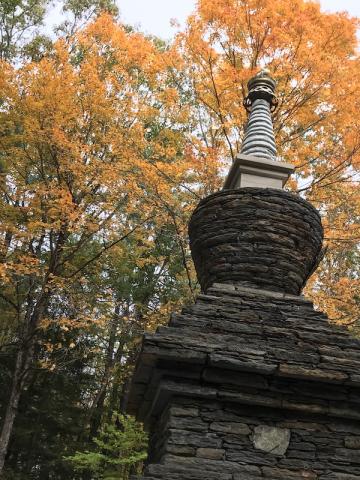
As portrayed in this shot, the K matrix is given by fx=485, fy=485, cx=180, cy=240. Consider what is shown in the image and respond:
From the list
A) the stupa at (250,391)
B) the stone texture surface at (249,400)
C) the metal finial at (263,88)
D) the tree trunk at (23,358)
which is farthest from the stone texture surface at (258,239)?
the tree trunk at (23,358)

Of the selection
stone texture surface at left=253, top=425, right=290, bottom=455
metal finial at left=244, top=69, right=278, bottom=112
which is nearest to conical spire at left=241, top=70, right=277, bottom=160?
metal finial at left=244, top=69, right=278, bottom=112

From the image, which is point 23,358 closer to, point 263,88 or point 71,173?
point 71,173

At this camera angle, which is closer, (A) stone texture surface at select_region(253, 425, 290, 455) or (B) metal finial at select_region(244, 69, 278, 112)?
(A) stone texture surface at select_region(253, 425, 290, 455)

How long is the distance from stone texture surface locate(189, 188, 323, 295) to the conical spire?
120 centimetres

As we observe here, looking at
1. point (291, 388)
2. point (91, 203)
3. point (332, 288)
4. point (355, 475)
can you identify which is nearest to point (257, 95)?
point (291, 388)

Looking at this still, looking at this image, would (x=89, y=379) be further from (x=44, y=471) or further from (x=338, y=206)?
(x=338, y=206)

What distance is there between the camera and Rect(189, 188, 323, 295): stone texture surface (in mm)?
4938

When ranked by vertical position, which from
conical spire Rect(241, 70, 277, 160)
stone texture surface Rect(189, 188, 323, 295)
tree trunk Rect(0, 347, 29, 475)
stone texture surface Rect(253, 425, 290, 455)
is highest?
conical spire Rect(241, 70, 277, 160)

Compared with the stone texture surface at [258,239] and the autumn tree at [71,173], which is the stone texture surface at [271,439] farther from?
the autumn tree at [71,173]

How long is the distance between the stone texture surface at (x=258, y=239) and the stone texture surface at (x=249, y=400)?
84cm

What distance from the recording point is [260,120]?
661 cm

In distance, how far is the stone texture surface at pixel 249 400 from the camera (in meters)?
3.67

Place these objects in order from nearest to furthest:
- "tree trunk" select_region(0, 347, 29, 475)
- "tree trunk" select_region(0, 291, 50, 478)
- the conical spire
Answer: the conical spire, "tree trunk" select_region(0, 347, 29, 475), "tree trunk" select_region(0, 291, 50, 478)

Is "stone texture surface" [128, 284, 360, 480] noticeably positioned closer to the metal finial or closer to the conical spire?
the conical spire
